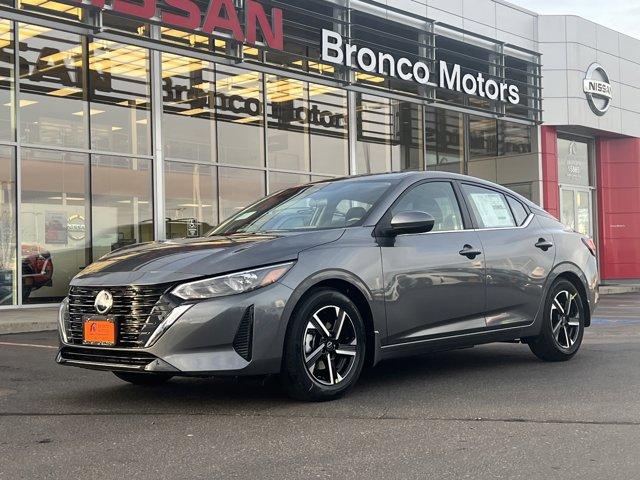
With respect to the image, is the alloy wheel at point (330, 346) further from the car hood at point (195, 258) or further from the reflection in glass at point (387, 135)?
the reflection in glass at point (387, 135)

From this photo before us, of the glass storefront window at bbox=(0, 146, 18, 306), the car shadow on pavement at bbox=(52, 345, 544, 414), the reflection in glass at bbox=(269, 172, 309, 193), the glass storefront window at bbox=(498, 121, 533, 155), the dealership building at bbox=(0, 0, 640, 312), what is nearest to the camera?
the car shadow on pavement at bbox=(52, 345, 544, 414)

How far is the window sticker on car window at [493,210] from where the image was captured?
21.5 ft

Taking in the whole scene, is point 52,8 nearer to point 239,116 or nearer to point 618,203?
point 239,116

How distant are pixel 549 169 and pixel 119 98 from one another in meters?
14.0

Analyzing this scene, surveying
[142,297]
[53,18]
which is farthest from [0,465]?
[53,18]

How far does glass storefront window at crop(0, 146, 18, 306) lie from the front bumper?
1068 centimetres

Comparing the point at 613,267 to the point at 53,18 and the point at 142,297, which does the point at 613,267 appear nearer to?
the point at 53,18

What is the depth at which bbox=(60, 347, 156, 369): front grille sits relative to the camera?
185 inches

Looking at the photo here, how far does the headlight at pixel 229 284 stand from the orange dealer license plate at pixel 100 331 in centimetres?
46

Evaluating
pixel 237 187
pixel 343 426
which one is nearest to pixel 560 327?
pixel 343 426

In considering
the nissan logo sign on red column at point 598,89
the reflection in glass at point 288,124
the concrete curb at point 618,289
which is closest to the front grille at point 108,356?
the reflection in glass at point 288,124

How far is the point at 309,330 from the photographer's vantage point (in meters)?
5.02

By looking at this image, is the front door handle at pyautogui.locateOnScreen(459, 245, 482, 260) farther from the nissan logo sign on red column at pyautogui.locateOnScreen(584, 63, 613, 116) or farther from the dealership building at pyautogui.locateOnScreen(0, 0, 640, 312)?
the nissan logo sign on red column at pyautogui.locateOnScreen(584, 63, 613, 116)

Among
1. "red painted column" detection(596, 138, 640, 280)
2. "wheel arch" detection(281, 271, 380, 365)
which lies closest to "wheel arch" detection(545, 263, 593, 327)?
"wheel arch" detection(281, 271, 380, 365)
